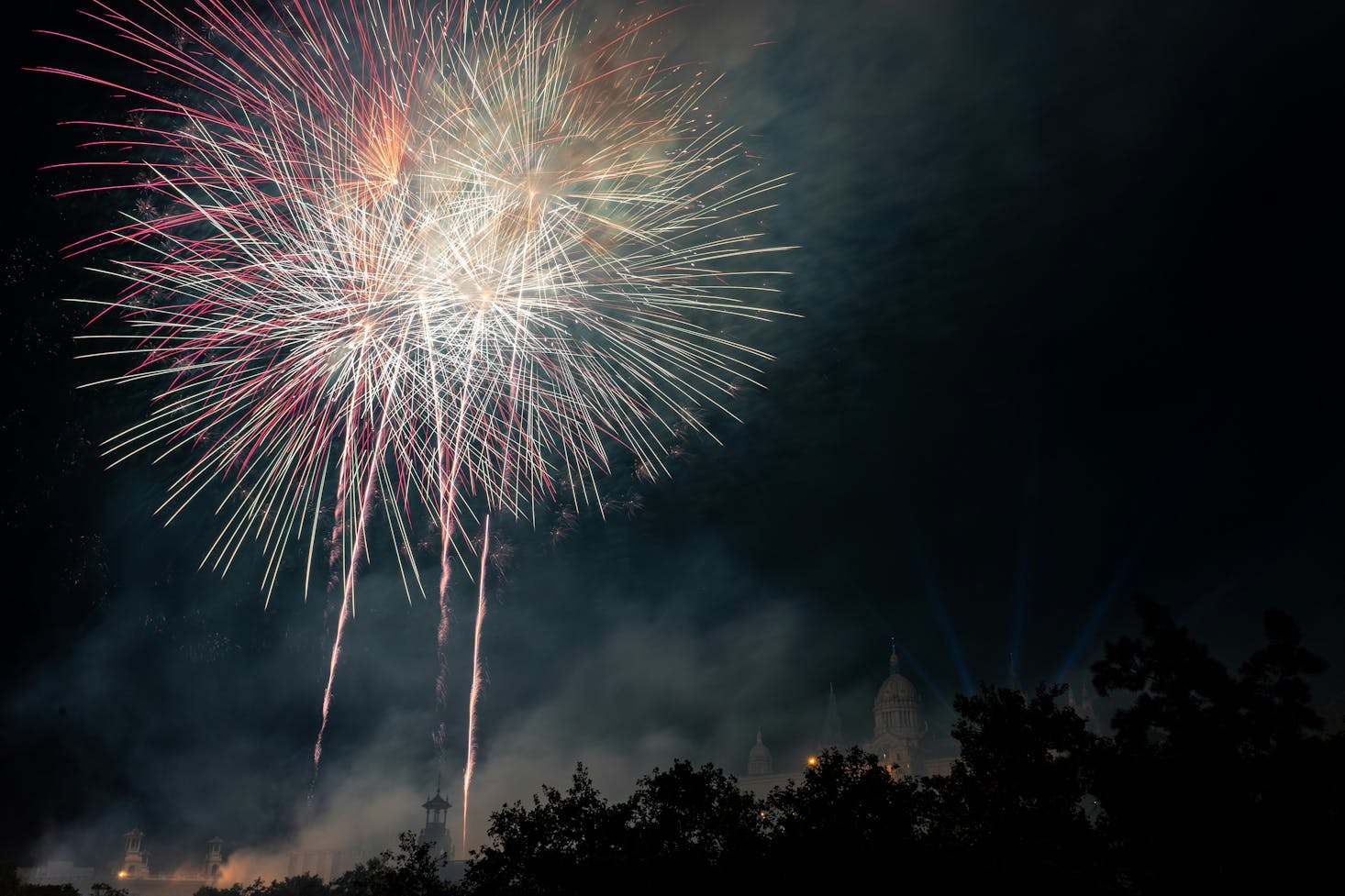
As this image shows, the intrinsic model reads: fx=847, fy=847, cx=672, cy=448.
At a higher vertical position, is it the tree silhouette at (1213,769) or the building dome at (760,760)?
the building dome at (760,760)

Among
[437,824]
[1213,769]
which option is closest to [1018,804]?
[1213,769]

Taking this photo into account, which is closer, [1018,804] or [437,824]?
[1018,804]

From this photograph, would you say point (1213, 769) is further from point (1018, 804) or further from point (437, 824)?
point (437, 824)

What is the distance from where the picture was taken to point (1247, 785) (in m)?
25.1

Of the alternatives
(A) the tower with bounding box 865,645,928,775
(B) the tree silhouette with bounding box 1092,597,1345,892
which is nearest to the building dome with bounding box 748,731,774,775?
(A) the tower with bounding box 865,645,928,775

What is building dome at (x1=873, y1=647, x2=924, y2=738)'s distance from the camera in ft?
497

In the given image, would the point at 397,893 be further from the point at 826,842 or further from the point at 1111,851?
the point at 1111,851

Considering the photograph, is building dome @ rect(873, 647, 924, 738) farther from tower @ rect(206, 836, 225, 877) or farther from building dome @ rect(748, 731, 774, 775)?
tower @ rect(206, 836, 225, 877)

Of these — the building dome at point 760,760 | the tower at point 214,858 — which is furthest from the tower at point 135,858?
the building dome at point 760,760

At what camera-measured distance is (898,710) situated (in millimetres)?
154500

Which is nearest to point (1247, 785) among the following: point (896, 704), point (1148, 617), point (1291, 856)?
point (1291, 856)

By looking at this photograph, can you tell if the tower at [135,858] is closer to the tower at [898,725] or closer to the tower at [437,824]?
the tower at [437,824]

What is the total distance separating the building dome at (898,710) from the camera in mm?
151500

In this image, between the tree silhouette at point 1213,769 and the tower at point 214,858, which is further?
the tower at point 214,858
